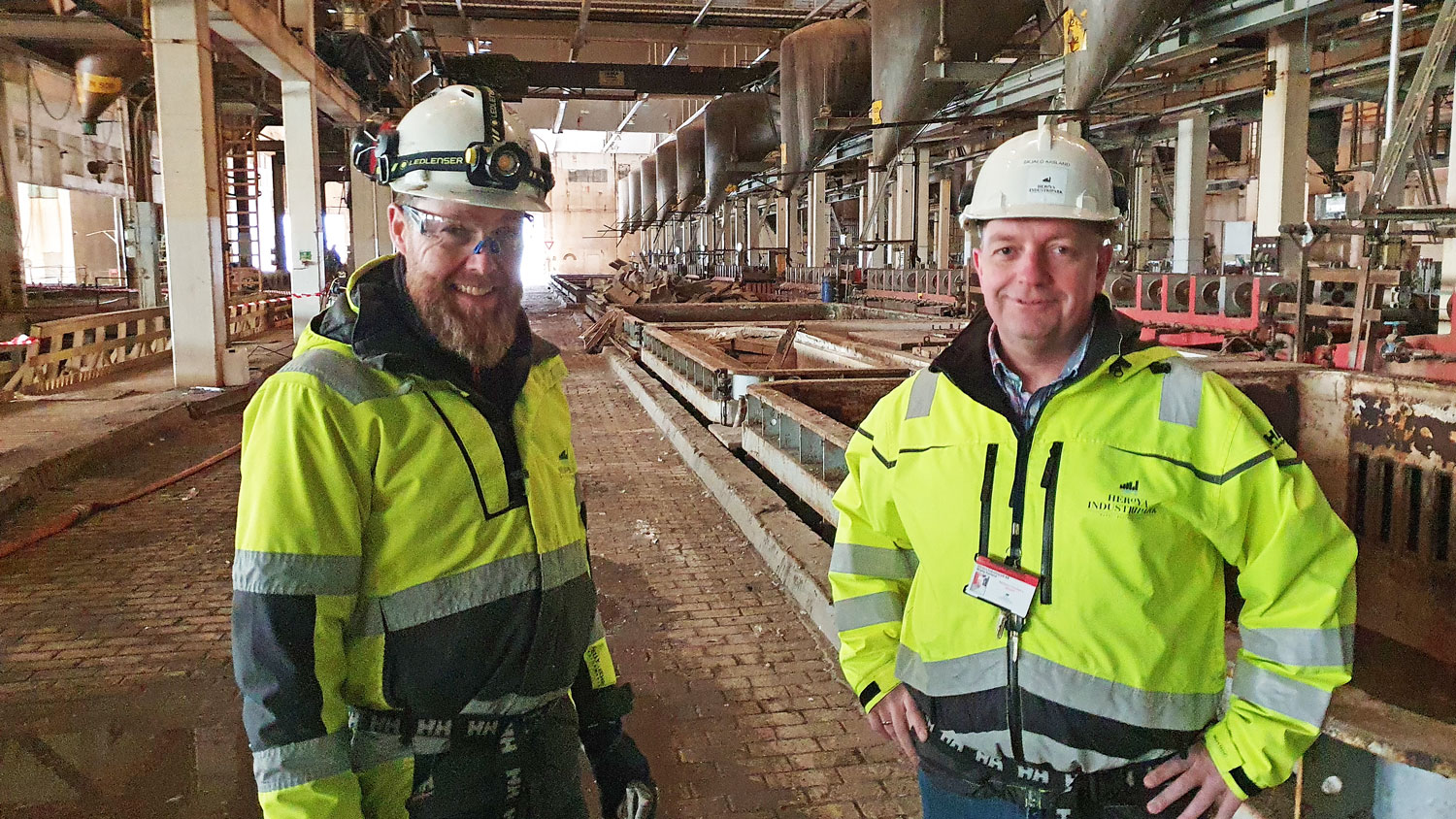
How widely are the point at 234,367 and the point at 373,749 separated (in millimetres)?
10594

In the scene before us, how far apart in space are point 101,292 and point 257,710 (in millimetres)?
26108

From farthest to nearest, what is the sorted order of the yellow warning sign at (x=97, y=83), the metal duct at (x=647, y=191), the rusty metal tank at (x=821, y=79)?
1. the metal duct at (x=647, y=191)
2. the yellow warning sign at (x=97, y=83)
3. the rusty metal tank at (x=821, y=79)

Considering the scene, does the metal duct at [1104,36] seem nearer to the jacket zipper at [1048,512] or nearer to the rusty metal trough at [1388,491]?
the rusty metal trough at [1388,491]

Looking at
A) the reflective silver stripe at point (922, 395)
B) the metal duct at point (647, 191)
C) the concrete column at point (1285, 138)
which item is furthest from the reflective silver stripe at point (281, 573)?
the metal duct at point (647, 191)

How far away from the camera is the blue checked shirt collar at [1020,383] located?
61.4 inches

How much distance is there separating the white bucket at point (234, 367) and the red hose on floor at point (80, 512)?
11.6 feet

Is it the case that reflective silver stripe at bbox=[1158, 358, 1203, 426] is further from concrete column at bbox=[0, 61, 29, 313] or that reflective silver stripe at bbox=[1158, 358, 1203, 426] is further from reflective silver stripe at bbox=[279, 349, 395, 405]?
concrete column at bbox=[0, 61, 29, 313]

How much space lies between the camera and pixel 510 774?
5.30 feet

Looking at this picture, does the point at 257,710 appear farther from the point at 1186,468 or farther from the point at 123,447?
the point at 123,447

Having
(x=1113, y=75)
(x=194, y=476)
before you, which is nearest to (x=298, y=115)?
(x=194, y=476)

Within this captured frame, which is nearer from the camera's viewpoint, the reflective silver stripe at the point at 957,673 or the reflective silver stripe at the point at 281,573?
the reflective silver stripe at the point at 281,573

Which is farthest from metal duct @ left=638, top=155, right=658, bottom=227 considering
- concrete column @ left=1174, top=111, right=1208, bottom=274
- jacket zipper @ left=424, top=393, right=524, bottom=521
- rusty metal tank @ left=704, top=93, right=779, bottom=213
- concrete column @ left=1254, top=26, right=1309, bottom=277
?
jacket zipper @ left=424, top=393, right=524, bottom=521

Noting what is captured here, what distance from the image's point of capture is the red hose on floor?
17.4 feet

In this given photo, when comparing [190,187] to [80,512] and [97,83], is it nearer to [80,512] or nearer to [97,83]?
[80,512]
